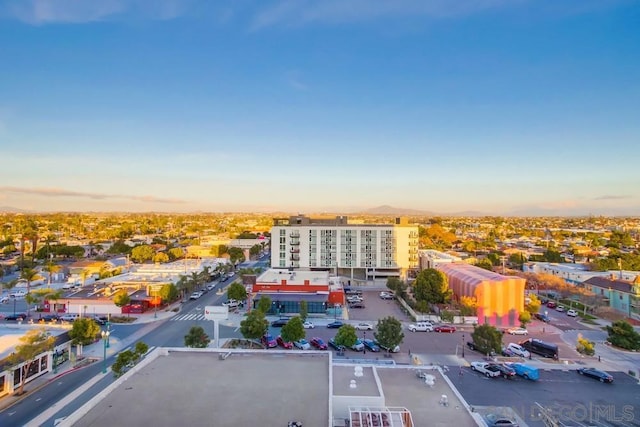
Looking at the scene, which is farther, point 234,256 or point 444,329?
point 234,256

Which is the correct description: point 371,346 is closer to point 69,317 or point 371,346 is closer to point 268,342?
point 268,342

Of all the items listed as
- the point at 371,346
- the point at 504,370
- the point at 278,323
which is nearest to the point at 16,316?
the point at 278,323

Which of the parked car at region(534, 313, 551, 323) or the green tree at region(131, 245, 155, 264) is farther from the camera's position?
the green tree at region(131, 245, 155, 264)

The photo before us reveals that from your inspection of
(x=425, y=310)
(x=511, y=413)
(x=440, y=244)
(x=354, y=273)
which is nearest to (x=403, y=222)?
(x=354, y=273)

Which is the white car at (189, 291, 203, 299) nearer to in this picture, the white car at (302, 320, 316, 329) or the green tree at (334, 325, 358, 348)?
the white car at (302, 320, 316, 329)

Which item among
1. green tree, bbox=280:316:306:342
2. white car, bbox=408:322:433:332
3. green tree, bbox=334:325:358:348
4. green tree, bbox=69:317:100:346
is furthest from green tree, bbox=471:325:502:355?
green tree, bbox=69:317:100:346

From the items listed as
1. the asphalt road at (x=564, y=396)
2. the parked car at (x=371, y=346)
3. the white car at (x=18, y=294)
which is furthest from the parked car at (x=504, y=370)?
the white car at (x=18, y=294)
